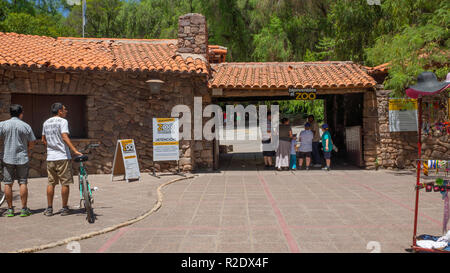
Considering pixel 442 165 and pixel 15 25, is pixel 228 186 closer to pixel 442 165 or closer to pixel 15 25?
pixel 442 165

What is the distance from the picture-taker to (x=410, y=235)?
182 inches

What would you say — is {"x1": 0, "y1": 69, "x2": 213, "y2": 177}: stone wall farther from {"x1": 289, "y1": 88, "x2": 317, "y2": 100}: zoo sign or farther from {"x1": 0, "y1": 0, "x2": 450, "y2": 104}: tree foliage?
{"x1": 0, "y1": 0, "x2": 450, "y2": 104}: tree foliage

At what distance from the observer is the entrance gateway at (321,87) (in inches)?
423

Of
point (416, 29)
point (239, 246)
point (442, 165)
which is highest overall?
point (416, 29)

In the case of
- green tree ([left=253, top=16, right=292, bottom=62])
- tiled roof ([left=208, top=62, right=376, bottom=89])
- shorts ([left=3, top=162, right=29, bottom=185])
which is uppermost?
green tree ([left=253, top=16, right=292, bottom=62])

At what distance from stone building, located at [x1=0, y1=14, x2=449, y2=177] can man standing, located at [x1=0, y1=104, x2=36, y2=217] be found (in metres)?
4.30

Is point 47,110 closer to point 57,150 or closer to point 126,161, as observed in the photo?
point 126,161

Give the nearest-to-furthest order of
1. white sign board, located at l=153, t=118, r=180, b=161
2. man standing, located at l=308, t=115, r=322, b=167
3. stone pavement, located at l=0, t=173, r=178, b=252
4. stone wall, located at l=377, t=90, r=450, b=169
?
stone pavement, located at l=0, t=173, r=178, b=252 → white sign board, located at l=153, t=118, r=180, b=161 → stone wall, located at l=377, t=90, r=450, b=169 → man standing, located at l=308, t=115, r=322, b=167

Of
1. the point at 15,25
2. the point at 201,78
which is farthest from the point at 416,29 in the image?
the point at 15,25

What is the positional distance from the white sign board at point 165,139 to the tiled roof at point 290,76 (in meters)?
1.78

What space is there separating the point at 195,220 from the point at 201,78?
604 centimetres

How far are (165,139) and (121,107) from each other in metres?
1.68

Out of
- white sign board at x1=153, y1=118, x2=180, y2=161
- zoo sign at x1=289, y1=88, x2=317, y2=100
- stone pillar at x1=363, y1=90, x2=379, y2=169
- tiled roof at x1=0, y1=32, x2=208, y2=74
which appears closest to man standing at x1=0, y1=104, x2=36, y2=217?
tiled roof at x1=0, y1=32, x2=208, y2=74

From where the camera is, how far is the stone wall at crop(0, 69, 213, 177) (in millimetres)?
10055
